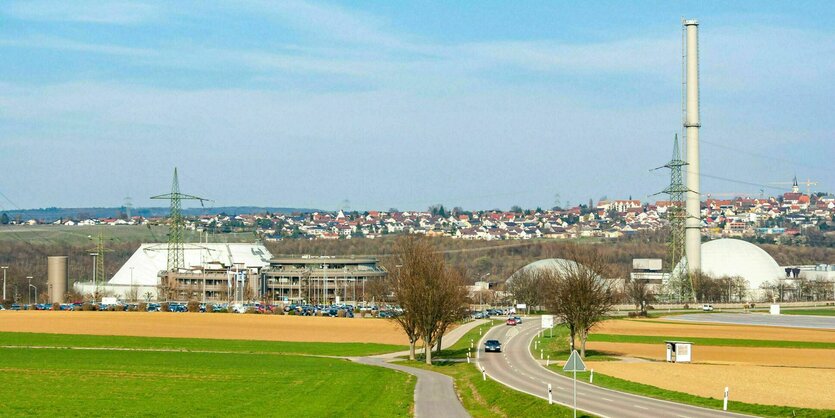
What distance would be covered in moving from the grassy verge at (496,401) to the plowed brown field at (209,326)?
38.1 meters

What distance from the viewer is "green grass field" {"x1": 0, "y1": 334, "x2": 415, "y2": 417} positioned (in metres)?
38.6

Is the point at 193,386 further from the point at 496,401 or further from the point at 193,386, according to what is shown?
the point at 496,401

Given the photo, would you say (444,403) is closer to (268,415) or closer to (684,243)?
(268,415)

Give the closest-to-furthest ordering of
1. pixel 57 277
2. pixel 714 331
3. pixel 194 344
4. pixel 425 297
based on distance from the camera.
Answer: pixel 425 297, pixel 194 344, pixel 714 331, pixel 57 277

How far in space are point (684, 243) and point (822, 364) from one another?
127 meters

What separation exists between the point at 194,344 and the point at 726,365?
1725 inches

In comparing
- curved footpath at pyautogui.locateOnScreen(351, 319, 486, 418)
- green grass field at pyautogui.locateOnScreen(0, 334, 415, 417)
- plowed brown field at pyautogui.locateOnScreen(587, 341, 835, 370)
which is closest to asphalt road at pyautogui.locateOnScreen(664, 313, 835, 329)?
plowed brown field at pyautogui.locateOnScreen(587, 341, 835, 370)

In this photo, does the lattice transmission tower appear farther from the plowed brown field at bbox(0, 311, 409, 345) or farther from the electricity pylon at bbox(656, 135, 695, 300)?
the plowed brown field at bbox(0, 311, 409, 345)

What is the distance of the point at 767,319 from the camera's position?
142250 mm

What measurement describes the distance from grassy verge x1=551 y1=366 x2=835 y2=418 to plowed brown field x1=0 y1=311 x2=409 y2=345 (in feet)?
135

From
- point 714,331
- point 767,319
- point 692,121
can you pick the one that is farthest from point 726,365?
point 692,121

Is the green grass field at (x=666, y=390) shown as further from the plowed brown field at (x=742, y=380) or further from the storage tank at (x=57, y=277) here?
the storage tank at (x=57, y=277)

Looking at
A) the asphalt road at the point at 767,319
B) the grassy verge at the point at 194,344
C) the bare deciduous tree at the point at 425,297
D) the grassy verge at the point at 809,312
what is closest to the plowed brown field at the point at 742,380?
the bare deciduous tree at the point at 425,297

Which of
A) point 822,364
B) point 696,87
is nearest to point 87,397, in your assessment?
point 822,364
